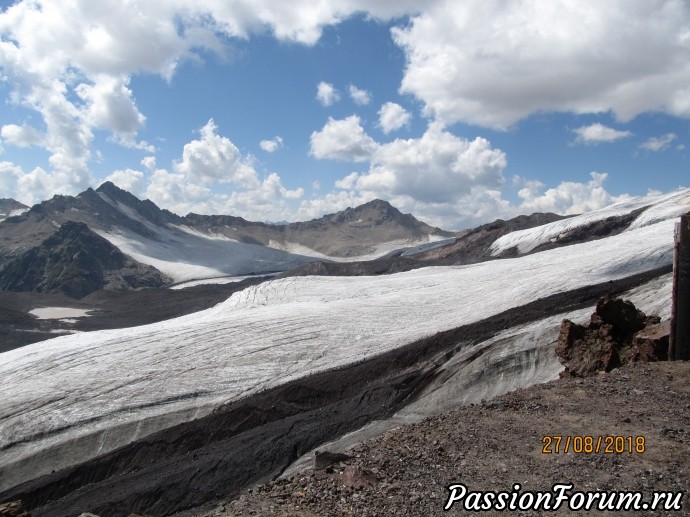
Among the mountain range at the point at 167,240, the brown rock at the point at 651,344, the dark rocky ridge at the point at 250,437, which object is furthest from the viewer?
the mountain range at the point at 167,240

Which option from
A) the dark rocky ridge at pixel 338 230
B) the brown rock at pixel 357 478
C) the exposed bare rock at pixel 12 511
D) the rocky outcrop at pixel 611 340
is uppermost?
the dark rocky ridge at pixel 338 230

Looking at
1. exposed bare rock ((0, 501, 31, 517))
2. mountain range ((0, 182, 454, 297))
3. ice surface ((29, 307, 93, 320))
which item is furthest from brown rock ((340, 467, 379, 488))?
mountain range ((0, 182, 454, 297))

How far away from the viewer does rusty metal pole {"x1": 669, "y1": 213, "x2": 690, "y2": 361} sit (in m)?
11.4

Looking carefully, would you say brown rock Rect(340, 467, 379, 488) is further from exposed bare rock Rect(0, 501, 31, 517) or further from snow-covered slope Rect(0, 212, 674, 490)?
snow-covered slope Rect(0, 212, 674, 490)

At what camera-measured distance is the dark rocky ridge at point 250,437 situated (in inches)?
558

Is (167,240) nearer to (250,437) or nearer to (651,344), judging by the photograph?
(250,437)

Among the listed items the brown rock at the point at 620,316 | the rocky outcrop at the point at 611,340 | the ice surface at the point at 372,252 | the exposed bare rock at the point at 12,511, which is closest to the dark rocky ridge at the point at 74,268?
the ice surface at the point at 372,252

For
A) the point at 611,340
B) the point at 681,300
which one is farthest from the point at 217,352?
the point at 681,300

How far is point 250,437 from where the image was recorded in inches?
637

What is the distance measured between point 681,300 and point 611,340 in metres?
1.96

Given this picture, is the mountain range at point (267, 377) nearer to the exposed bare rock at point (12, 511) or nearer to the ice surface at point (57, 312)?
the exposed bare rock at point (12, 511)

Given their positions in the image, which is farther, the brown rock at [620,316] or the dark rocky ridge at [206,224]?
the dark rocky ridge at [206,224]
